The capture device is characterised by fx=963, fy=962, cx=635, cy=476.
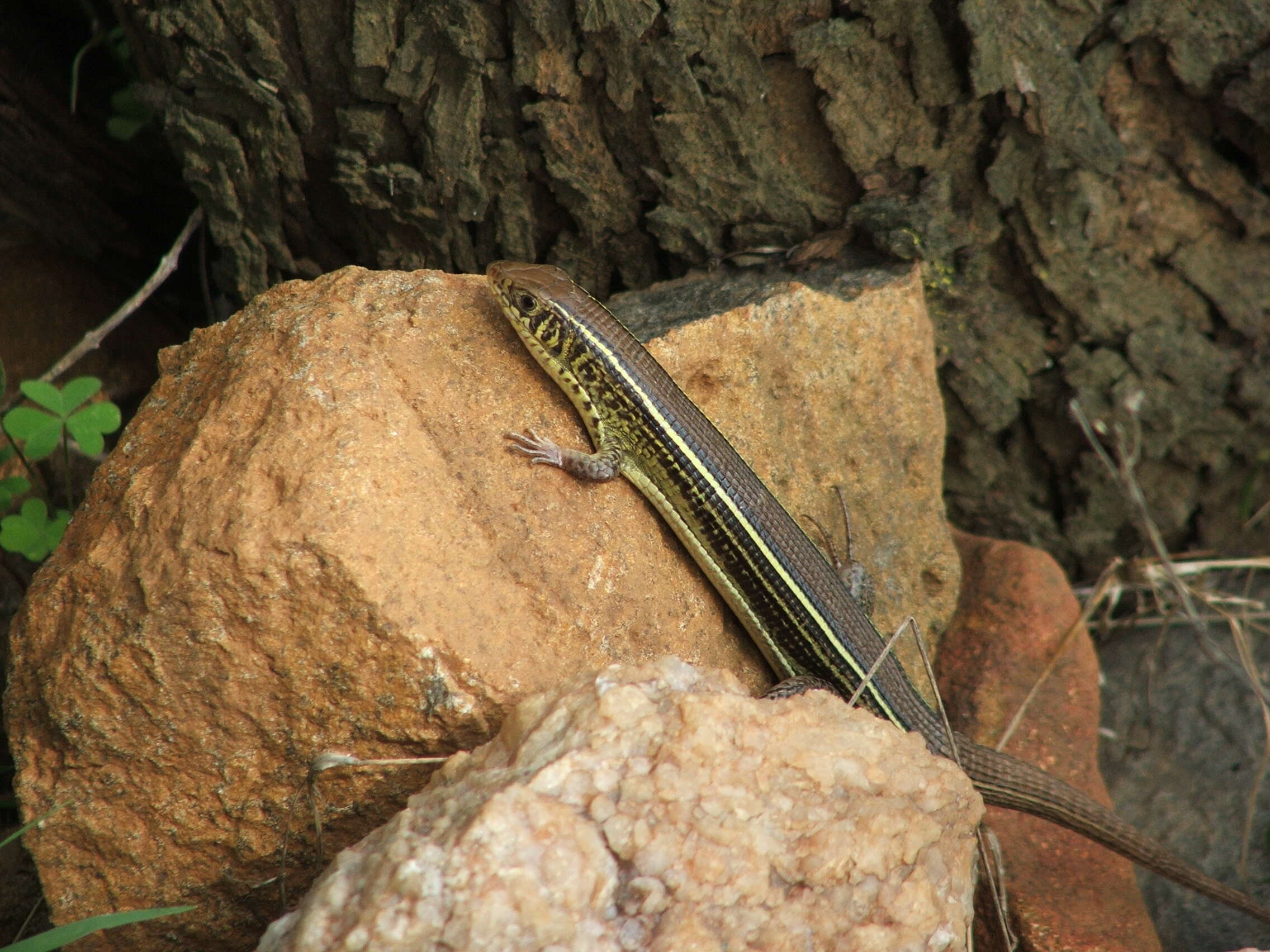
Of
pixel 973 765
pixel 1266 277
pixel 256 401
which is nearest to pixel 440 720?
pixel 256 401

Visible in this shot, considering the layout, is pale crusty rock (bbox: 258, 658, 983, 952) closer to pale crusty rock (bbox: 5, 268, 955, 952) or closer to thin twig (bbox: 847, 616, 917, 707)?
pale crusty rock (bbox: 5, 268, 955, 952)

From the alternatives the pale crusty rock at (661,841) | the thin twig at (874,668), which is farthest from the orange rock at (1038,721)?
the pale crusty rock at (661,841)

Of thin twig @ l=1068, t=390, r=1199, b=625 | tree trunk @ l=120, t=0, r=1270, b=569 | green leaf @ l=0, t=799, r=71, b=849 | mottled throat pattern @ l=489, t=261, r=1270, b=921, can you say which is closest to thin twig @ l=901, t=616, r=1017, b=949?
mottled throat pattern @ l=489, t=261, r=1270, b=921

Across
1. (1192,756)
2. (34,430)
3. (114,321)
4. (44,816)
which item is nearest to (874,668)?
(1192,756)

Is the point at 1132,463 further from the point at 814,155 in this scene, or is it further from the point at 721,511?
the point at 721,511

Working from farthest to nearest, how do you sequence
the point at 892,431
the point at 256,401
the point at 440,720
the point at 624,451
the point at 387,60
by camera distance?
the point at 892,431
the point at 387,60
the point at 624,451
the point at 256,401
the point at 440,720

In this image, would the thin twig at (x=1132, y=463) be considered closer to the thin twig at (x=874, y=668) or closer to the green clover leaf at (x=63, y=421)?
the thin twig at (x=874, y=668)

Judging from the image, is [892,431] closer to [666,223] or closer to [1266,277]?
[666,223]
